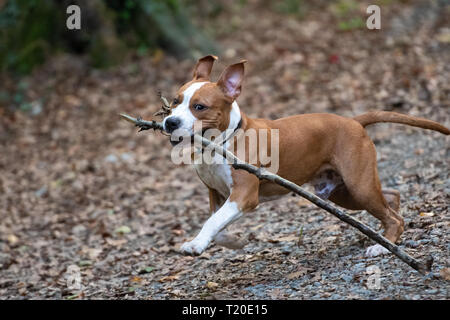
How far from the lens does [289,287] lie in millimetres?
4680

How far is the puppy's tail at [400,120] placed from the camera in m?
5.24

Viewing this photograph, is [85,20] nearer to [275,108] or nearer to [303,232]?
[275,108]

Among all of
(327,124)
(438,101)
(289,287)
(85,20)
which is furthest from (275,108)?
(289,287)

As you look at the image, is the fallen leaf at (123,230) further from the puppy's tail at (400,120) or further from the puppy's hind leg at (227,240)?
the puppy's tail at (400,120)

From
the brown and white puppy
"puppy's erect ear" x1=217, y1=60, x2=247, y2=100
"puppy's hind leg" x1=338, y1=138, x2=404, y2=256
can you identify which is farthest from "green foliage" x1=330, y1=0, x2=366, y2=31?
"puppy's erect ear" x1=217, y1=60, x2=247, y2=100

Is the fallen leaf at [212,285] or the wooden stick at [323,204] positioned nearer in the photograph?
the wooden stick at [323,204]

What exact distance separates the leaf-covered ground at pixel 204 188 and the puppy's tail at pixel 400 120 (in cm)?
83

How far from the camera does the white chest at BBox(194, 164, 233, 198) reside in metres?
4.86

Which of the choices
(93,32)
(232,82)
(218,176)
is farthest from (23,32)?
(218,176)

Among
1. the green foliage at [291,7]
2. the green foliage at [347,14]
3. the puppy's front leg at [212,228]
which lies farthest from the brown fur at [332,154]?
the green foliage at [291,7]

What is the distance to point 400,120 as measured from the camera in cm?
527

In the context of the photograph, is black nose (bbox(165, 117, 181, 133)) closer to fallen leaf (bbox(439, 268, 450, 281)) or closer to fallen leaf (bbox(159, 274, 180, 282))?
fallen leaf (bbox(159, 274, 180, 282))
